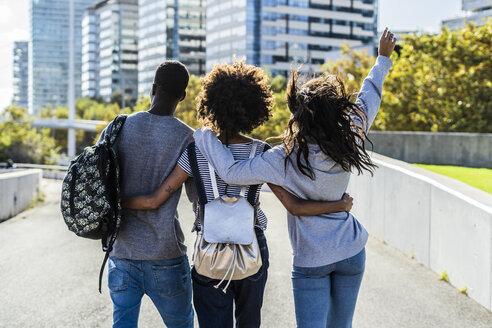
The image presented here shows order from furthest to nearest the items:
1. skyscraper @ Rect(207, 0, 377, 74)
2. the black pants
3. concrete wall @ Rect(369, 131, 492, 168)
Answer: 1. skyscraper @ Rect(207, 0, 377, 74)
2. concrete wall @ Rect(369, 131, 492, 168)
3. the black pants

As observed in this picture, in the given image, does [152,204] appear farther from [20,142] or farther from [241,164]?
[20,142]

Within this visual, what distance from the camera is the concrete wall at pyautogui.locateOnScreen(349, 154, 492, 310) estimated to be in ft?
18.2

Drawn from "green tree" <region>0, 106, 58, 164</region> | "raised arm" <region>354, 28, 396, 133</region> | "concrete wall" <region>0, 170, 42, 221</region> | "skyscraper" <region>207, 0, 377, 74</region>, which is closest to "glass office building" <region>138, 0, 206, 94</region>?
"skyscraper" <region>207, 0, 377, 74</region>

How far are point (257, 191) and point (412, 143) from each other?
12634 mm

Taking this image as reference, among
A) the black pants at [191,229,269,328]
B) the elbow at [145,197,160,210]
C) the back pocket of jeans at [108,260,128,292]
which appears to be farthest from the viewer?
the back pocket of jeans at [108,260,128,292]

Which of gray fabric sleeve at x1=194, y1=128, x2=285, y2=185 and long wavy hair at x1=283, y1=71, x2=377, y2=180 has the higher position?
long wavy hair at x1=283, y1=71, x2=377, y2=180

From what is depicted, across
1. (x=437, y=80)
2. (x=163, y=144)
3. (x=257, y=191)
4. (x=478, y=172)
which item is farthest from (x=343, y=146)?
(x=437, y=80)

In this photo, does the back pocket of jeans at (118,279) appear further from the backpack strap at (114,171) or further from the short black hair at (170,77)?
the short black hair at (170,77)

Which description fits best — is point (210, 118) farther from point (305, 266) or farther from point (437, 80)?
point (437, 80)

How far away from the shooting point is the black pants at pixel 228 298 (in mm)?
2959

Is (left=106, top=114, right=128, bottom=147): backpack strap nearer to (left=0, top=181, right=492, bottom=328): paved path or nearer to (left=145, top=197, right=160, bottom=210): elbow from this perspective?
(left=145, top=197, right=160, bottom=210): elbow

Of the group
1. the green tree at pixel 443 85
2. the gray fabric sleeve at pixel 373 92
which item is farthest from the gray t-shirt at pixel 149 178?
the green tree at pixel 443 85

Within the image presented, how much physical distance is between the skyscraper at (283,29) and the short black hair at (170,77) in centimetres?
10102

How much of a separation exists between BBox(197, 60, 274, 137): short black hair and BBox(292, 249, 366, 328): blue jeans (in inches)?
32.3
